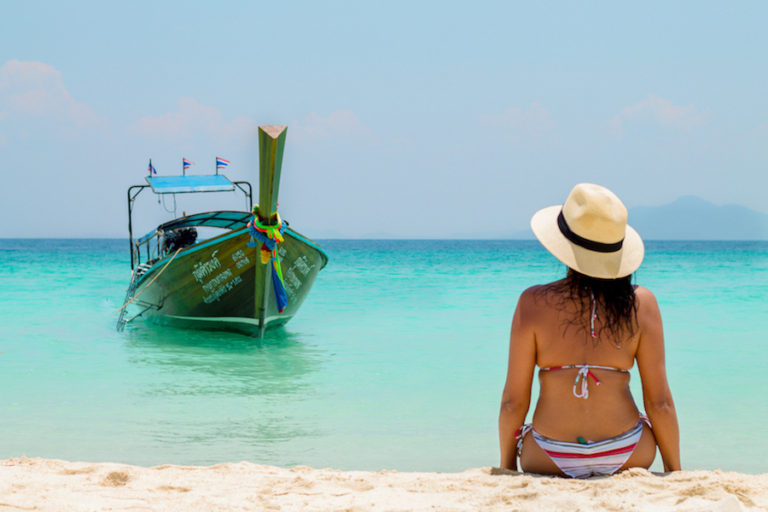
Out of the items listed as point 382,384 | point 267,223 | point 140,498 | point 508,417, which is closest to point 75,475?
point 140,498

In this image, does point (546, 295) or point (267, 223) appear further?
point (267, 223)

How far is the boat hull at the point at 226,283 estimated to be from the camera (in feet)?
26.5

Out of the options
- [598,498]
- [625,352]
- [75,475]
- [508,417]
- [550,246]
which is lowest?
[75,475]

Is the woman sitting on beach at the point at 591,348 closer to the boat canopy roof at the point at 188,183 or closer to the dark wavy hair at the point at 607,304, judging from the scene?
the dark wavy hair at the point at 607,304

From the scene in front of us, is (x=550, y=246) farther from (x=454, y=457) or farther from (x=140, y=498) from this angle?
(x=454, y=457)

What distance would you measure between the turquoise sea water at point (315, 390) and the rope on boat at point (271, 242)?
0.75m

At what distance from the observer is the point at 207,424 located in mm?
4609

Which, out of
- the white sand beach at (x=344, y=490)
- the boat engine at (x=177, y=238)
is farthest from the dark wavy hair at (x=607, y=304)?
the boat engine at (x=177, y=238)

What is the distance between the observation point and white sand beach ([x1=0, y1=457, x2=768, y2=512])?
214 centimetres

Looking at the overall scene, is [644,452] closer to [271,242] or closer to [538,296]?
[538,296]

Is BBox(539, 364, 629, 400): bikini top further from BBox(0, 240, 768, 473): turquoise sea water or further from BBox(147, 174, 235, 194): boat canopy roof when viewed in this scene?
BBox(147, 174, 235, 194): boat canopy roof

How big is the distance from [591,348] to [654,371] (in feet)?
0.74

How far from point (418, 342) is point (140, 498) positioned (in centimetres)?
618

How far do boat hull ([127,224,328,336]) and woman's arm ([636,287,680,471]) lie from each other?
20.0 feet
